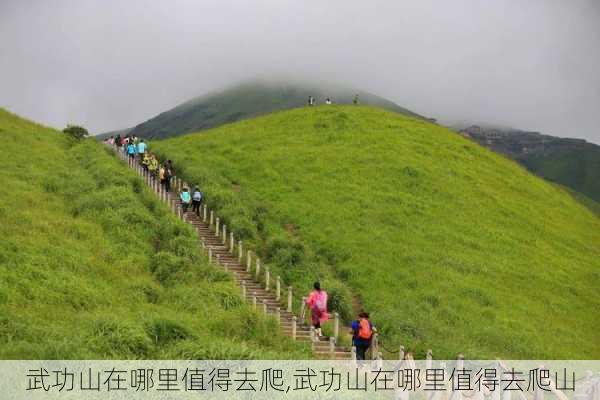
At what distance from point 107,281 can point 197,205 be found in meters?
13.8

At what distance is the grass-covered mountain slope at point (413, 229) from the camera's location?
2539 centimetres

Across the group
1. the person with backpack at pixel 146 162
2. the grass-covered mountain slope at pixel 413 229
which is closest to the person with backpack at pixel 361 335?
the grass-covered mountain slope at pixel 413 229

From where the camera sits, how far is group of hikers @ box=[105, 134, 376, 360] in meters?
16.8

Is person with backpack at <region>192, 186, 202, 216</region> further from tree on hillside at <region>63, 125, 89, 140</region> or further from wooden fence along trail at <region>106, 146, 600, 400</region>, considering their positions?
tree on hillside at <region>63, 125, 89, 140</region>

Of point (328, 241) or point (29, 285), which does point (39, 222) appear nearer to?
point (29, 285)

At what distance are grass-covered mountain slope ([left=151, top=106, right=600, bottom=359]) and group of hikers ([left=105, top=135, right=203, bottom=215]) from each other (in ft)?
4.56

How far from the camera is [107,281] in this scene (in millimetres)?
20516

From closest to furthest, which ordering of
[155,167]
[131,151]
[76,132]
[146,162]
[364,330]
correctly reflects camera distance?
[364,330], [155,167], [146,162], [131,151], [76,132]

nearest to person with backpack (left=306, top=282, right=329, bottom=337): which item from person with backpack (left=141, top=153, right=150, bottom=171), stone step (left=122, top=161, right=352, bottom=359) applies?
stone step (left=122, top=161, right=352, bottom=359)

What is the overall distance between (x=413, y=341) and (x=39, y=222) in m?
15.3

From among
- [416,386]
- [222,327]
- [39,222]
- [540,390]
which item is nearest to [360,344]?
[416,386]

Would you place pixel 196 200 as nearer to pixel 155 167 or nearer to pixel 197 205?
pixel 197 205

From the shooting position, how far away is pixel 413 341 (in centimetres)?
2183

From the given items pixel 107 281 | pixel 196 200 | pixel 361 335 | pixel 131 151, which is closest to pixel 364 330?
pixel 361 335
